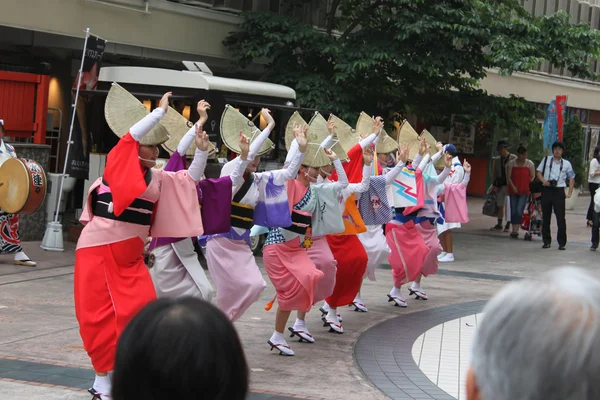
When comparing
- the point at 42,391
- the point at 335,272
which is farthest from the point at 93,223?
the point at 335,272

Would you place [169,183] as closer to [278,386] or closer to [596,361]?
[278,386]

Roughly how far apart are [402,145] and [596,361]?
30.5ft

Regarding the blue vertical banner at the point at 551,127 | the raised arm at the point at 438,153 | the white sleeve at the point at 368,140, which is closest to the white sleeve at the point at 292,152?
the white sleeve at the point at 368,140

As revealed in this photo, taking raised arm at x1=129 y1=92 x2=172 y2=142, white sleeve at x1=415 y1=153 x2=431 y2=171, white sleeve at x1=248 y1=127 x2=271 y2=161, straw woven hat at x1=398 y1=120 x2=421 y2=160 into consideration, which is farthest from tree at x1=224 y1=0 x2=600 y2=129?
raised arm at x1=129 y1=92 x2=172 y2=142

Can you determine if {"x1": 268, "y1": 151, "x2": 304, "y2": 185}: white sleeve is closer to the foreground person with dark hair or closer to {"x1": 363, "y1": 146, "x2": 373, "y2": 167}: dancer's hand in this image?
{"x1": 363, "y1": 146, "x2": 373, "y2": 167}: dancer's hand

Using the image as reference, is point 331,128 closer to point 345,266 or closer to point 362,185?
point 362,185

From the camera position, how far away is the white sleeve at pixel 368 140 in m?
9.55

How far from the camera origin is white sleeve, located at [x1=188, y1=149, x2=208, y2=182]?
630 cm

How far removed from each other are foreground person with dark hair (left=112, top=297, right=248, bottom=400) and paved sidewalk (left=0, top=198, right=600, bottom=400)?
2.85 meters

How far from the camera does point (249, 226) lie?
7.38 m

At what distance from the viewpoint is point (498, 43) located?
16.3 m

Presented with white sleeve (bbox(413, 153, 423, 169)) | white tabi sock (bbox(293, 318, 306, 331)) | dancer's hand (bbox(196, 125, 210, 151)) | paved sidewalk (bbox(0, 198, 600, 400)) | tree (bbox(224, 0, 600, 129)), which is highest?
tree (bbox(224, 0, 600, 129))

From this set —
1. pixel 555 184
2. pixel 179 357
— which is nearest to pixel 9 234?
pixel 555 184

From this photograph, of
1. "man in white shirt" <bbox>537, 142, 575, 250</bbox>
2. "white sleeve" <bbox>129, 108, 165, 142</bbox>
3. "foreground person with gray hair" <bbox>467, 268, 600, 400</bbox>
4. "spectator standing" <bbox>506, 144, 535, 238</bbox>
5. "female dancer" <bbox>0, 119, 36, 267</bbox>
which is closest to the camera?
"foreground person with gray hair" <bbox>467, 268, 600, 400</bbox>
